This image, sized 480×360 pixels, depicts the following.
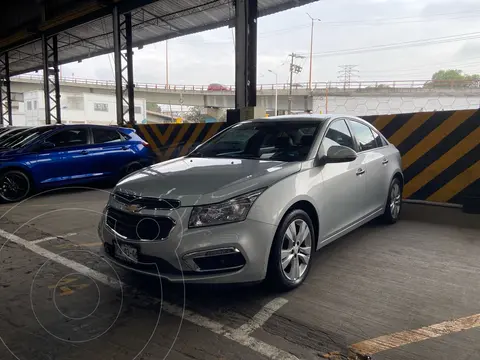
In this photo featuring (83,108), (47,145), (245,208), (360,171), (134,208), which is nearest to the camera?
(245,208)

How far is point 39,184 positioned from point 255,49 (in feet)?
18.1

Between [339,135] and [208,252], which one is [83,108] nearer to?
[339,135]

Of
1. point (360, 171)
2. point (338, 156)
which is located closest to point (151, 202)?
point (338, 156)

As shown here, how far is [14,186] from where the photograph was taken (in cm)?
670

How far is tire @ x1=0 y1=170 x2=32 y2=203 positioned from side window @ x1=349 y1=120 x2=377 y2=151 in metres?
5.77

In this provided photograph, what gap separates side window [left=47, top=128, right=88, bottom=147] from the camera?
715cm

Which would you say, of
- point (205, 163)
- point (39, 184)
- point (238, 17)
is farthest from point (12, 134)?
point (205, 163)

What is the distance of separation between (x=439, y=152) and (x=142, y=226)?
5282 millimetres

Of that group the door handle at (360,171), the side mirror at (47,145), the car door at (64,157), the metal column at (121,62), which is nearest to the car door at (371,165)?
the door handle at (360,171)

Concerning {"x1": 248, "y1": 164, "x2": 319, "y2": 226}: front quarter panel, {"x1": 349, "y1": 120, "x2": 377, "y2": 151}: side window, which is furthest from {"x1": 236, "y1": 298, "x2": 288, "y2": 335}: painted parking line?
{"x1": 349, "y1": 120, "x2": 377, "y2": 151}: side window

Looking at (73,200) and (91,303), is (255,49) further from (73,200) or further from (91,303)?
(91,303)

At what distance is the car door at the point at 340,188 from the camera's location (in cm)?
344

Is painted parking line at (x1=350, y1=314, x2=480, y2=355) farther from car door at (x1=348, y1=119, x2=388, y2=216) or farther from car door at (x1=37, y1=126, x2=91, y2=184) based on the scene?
car door at (x1=37, y1=126, x2=91, y2=184)

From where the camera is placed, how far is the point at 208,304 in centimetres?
287
